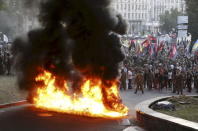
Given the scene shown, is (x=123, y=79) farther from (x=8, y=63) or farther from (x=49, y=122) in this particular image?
(x=49, y=122)

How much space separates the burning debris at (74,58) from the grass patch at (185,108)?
181 centimetres

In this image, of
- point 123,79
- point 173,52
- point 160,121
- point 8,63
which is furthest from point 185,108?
point 173,52

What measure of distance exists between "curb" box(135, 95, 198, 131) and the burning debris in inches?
70.2

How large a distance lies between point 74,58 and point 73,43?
0.58 metres

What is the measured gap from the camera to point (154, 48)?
28.7m

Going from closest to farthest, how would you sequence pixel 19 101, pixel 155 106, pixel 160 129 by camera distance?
pixel 160 129 < pixel 155 106 < pixel 19 101

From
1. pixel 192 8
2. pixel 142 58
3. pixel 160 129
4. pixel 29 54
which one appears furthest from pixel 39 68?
pixel 192 8

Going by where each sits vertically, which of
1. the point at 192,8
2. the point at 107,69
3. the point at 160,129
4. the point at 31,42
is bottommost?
the point at 160,129

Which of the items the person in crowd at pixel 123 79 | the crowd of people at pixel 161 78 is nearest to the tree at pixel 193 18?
the crowd of people at pixel 161 78

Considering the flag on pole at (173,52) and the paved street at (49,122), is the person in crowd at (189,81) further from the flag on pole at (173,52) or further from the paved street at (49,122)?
the paved street at (49,122)

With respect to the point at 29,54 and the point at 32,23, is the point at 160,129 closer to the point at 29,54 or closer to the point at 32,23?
the point at 29,54

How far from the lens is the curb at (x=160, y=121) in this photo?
8.83 m

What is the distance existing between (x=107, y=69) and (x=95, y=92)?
932 millimetres

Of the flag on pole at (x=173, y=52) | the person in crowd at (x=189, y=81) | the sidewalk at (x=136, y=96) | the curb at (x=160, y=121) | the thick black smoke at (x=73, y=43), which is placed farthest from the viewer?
the flag on pole at (x=173, y=52)
